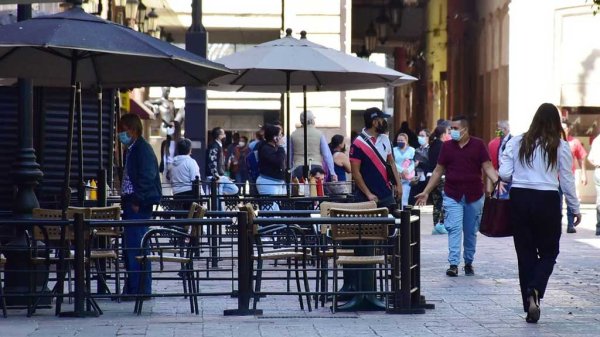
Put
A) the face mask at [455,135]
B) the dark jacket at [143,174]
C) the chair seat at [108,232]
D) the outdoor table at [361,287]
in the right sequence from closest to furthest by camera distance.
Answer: the outdoor table at [361,287], the chair seat at [108,232], the dark jacket at [143,174], the face mask at [455,135]

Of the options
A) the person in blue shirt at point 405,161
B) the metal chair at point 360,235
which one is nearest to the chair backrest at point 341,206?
the metal chair at point 360,235

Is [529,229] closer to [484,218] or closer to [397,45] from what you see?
[484,218]

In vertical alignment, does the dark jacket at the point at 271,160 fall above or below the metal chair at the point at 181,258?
above

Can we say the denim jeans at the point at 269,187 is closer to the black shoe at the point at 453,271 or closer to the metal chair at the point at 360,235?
the black shoe at the point at 453,271

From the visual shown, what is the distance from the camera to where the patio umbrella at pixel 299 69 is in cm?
1734

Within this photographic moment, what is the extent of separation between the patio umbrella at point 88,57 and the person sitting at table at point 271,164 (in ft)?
14.8

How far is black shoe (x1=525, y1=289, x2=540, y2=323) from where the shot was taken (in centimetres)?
1173

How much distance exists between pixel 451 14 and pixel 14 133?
2550 cm

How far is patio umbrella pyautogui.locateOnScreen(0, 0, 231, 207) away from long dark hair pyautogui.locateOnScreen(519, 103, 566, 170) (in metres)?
2.68

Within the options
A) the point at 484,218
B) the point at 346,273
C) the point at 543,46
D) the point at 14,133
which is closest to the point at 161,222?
the point at 346,273

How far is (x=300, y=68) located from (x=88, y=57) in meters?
3.76

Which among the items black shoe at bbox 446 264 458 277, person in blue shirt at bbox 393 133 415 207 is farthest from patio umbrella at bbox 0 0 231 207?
person in blue shirt at bbox 393 133 415 207

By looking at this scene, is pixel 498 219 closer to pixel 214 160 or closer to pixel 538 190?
pixel 538 190

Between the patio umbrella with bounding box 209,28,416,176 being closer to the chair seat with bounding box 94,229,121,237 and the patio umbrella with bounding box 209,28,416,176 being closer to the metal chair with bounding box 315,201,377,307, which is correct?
the chair seat with bounding box 94,229,121,237
